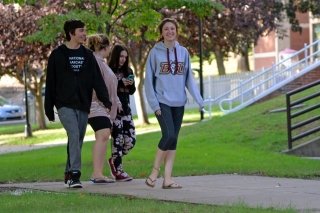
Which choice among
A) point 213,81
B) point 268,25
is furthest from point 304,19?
point 268,25

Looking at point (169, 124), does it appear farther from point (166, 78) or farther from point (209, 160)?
point (209, 160)

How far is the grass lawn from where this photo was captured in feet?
28.6

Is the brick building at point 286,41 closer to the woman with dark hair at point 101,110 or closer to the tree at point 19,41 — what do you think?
the tree at point 19,41

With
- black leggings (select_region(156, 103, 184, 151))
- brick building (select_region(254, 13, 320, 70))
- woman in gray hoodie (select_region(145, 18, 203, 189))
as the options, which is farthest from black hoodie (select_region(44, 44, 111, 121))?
brick building (select_region(254, 13, 320, 70))

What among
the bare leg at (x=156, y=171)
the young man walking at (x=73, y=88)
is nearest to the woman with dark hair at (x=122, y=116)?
the young man walking at (x=73, y=88)

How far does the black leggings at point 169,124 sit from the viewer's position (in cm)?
980

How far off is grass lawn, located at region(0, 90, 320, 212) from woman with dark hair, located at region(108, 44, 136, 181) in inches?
A: 40.5

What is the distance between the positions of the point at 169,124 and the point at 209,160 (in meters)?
5.28

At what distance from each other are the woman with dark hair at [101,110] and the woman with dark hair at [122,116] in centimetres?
23

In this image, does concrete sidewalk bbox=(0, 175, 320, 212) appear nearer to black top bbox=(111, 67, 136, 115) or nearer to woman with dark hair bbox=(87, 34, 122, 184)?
woman with dark hair bbox=(87, 34, 122, 184)

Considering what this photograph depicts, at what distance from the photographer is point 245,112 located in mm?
22453

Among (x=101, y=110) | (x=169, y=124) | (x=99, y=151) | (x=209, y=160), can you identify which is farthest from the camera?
(x=209, y=160)

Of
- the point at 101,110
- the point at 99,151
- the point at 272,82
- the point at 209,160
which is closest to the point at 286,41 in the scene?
the point at 272,82

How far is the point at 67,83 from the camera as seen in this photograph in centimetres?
992
